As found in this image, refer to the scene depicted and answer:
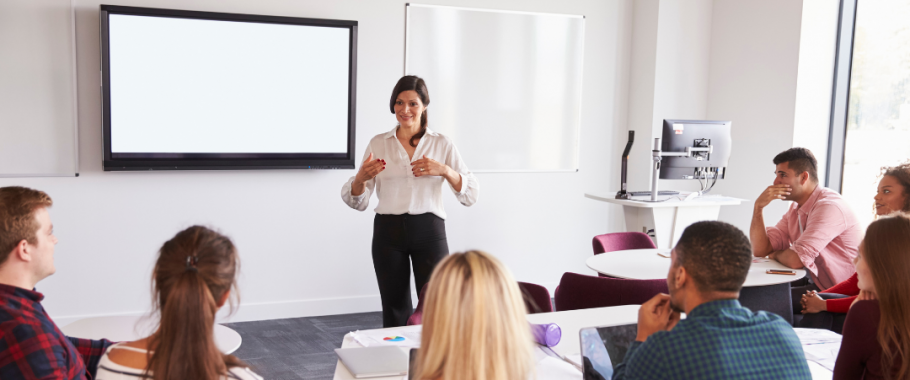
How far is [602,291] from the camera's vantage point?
101 inches

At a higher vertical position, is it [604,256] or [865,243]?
[865,243]

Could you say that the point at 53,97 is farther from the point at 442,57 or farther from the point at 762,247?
the point at 762,247

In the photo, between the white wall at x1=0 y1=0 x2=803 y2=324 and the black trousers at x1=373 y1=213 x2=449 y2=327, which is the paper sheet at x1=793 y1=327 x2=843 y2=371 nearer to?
the black trousers at x1=373 y1=213 x2=449 y2=327

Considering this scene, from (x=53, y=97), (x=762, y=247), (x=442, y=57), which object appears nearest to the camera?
(x=762, y=247)

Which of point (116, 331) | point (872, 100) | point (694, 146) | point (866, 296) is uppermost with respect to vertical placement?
point (872, 100)

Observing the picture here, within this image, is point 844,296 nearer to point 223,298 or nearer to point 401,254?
point 401,254

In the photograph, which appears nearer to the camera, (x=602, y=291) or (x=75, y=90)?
(x=602, y=291)

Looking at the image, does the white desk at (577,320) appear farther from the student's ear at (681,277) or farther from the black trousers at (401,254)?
the black trousers at (401,254)

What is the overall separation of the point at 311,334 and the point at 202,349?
301 centimetres

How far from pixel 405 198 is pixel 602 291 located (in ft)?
3.54

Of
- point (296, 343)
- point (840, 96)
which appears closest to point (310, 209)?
point (296, 343)

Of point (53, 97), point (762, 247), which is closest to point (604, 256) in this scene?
point (762, 247)

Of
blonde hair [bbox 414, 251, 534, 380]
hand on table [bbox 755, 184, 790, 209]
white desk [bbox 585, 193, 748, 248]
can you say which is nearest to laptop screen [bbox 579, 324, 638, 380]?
blonde hair [bbox 414, 251, 534, 380]

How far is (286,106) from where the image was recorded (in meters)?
4.36
